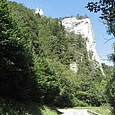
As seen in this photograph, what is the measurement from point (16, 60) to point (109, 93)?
44.2ft

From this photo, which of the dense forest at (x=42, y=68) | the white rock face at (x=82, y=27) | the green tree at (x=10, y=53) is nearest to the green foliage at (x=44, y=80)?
the dense forest at (x=42, y=68)

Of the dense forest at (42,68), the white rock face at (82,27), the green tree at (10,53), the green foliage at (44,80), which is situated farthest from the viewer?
the white rock face at (82,27)

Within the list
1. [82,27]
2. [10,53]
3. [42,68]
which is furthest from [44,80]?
[82,27]

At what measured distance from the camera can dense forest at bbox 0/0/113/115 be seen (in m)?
15.5

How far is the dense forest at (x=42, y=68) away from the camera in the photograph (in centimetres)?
1552

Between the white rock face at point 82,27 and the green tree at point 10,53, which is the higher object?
the white rock face at point 82,27

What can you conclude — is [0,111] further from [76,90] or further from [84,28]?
[84,28]

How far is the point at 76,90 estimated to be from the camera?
67.9 metres

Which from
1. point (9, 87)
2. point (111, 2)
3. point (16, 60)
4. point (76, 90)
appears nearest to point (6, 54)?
point (16, 60)

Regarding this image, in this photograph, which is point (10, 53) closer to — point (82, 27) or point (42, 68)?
point (42, 68)

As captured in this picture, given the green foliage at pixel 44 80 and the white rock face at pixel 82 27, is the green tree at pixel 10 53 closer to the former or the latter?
the green foliage at pixel 44 80

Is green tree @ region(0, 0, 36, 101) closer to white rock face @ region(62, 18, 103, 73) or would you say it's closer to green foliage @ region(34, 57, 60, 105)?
green foliage @ region(34, 57, 60, 105)

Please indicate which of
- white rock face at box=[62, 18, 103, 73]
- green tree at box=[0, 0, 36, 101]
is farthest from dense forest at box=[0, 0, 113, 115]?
white rock face at box=[62, 18, 103, 73]

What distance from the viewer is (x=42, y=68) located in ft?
106
